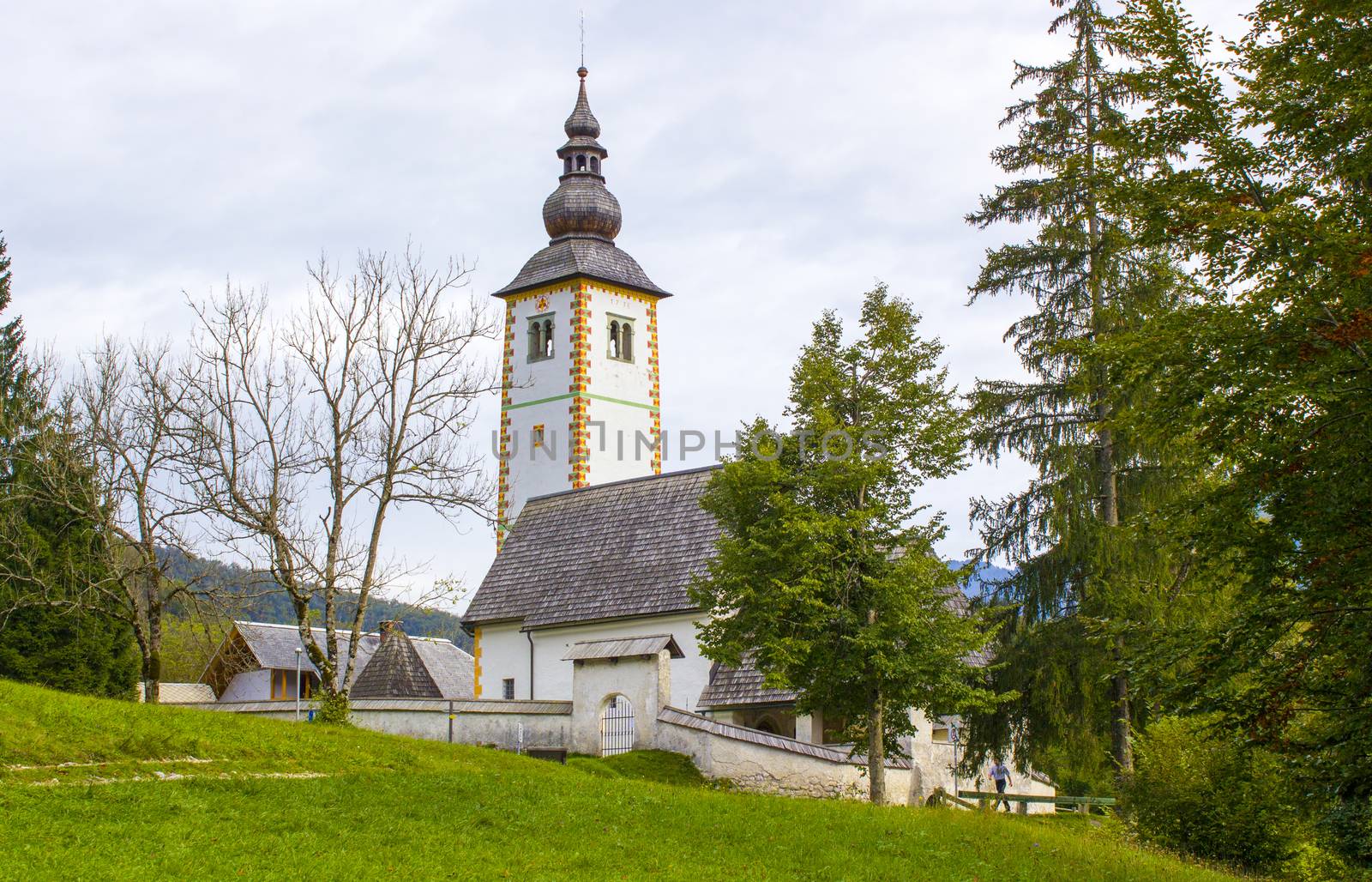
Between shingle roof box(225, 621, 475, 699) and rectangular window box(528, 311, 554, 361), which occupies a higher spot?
rectangular window box(528, 311, 554, 361)

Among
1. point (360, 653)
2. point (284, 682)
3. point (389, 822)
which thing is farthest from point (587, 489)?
point (284, 682)

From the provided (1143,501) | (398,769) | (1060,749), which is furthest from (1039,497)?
(398,769)

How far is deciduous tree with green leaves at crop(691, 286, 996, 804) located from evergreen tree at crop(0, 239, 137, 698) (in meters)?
15.5

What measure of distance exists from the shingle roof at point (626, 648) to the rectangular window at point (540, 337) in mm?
19194

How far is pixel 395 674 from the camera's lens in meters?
35.2

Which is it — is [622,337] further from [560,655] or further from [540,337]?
[560,655]

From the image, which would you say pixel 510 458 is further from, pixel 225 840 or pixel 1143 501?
pixel 225 840

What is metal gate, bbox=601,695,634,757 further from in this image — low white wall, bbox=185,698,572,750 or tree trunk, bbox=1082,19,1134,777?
tree trunk, bbox=1082,19,1134,777

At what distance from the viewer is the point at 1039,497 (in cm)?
2092

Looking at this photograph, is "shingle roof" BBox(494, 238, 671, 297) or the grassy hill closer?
the grassy hill

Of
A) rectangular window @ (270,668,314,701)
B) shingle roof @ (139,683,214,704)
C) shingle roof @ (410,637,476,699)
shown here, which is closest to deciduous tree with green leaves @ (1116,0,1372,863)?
shingle roof @ (410,637,476,699)

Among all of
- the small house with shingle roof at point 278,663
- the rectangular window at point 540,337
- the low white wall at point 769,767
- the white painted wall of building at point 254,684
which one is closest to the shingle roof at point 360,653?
the small house with shingle roof at point 278,663

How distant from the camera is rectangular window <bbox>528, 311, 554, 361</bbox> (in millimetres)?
42594

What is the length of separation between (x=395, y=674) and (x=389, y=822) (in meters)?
22.3
